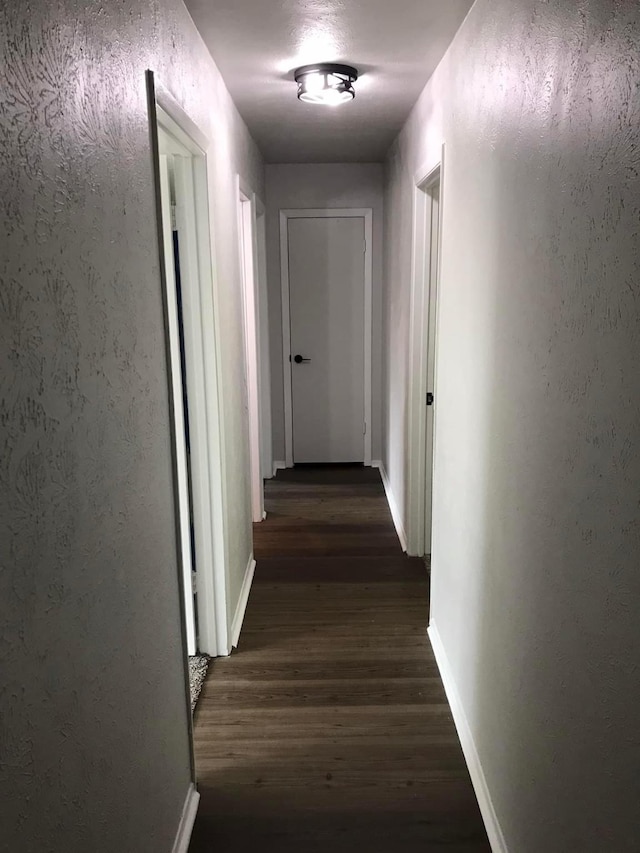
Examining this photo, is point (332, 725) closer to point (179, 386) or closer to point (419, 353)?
point (179, 386)

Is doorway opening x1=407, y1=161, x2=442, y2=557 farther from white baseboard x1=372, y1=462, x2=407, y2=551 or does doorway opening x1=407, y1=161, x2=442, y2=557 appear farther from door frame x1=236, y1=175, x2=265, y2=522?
door frame x1=236, y1=175, x2=265, y2=522

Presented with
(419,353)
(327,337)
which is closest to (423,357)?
(419,353)

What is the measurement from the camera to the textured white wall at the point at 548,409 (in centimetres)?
101

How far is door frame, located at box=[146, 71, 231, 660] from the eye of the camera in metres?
2.33

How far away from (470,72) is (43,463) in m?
1.82

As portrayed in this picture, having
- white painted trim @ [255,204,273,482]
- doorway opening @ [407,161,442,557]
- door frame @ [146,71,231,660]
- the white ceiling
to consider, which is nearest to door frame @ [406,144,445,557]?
doorway opening @ [407,161,442,557]

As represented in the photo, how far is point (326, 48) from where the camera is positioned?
238cm

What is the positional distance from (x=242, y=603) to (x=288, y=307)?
9.01 ft

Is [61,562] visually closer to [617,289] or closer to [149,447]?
[149,447]

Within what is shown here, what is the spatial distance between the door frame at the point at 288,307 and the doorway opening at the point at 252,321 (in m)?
1.03

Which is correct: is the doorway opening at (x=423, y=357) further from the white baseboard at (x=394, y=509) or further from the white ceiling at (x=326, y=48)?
the white ceiling at (x=326, y=48)

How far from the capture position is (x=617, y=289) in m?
1.02

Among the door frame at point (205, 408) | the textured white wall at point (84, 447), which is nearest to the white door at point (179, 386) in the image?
the door frame at point (205, 408)

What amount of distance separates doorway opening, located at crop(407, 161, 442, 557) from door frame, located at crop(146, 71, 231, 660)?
1.05 m
